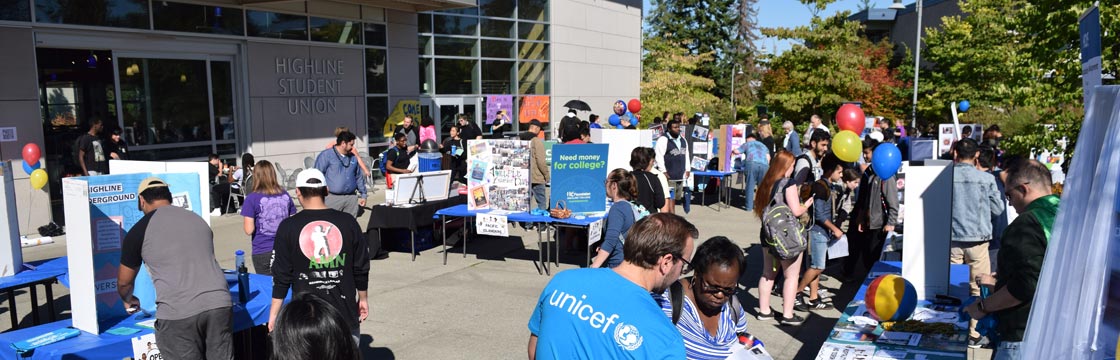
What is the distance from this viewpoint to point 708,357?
3.31m

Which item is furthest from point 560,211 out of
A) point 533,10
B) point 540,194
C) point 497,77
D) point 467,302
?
point 533,10

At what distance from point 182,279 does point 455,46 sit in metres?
17.0

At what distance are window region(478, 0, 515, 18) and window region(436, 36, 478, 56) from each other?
0.95 metres

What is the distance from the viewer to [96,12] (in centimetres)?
1259

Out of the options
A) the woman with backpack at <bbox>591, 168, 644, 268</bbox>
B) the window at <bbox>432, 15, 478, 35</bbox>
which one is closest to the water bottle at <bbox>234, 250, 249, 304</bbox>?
the woman with backpack at <bbox>591, 168, 644, 268</bbox>

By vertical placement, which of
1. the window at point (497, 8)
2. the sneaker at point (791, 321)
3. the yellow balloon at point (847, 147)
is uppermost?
the window at point (497, 8)

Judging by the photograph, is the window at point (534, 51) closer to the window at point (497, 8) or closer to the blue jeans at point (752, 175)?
the window at point (497, 8)

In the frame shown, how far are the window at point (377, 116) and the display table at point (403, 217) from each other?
24.6 feet

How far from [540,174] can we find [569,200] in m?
2.52

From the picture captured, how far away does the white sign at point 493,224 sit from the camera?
9.67 m

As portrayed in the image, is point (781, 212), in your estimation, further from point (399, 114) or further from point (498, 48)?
point (498, 48)

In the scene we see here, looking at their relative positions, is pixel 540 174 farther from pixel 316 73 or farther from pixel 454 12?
pixel 454 12

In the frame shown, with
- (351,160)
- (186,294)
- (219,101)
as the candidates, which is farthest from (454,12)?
(186,294)

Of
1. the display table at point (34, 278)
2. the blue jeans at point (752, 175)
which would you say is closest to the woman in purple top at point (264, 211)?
the display table at point (34, 278)
